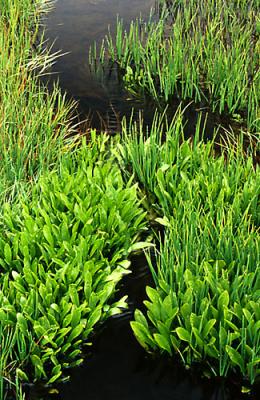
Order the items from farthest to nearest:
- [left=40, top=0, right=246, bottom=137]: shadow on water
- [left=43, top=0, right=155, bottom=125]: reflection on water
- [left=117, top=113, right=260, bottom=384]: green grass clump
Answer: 1. [left=43, top=0, right=155, bottom=125]: reflection on water
2. [left=40, top=0, right=246, bottom=137]: shadow on water
3. [left=117, top=113, right=260, bottom=384]: green grass clump

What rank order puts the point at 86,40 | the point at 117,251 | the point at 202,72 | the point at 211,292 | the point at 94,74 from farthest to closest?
the point at 86,40
the point at 94,74
the point at 202,72
the point at 117,251
the point at 211,292

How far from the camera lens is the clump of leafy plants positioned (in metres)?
2.52

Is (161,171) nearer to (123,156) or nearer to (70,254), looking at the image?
(123,156)

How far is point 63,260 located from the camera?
114 inches

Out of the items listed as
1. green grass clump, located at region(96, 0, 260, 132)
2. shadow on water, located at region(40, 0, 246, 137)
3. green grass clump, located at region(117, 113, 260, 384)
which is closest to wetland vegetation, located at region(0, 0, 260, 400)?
green grass clump, located at region(117, 113, 260, 384)

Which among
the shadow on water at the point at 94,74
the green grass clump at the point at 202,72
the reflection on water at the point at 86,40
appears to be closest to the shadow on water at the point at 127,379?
the shadow on water at the point at 94,74

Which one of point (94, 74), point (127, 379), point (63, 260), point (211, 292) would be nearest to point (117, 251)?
point (63, 260)

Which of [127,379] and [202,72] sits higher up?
[202,72]

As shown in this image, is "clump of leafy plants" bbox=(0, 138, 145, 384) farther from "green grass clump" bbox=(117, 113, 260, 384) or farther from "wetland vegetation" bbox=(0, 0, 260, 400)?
"green grass clump" bbox=(117, 113, 260, 384)

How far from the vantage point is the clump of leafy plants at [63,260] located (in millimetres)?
2516

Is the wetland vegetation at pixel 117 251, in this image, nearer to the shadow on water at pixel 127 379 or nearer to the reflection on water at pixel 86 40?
the shadow on water at pixel 127 379

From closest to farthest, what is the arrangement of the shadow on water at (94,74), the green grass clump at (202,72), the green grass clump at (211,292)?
the green grass clump at (211,292) → the green grass clump at (202,72) → the shadow on water at (94,74)

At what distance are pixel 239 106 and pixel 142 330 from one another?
2688 millimetres

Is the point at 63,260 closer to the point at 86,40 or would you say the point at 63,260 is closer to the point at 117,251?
the point at 117,251
